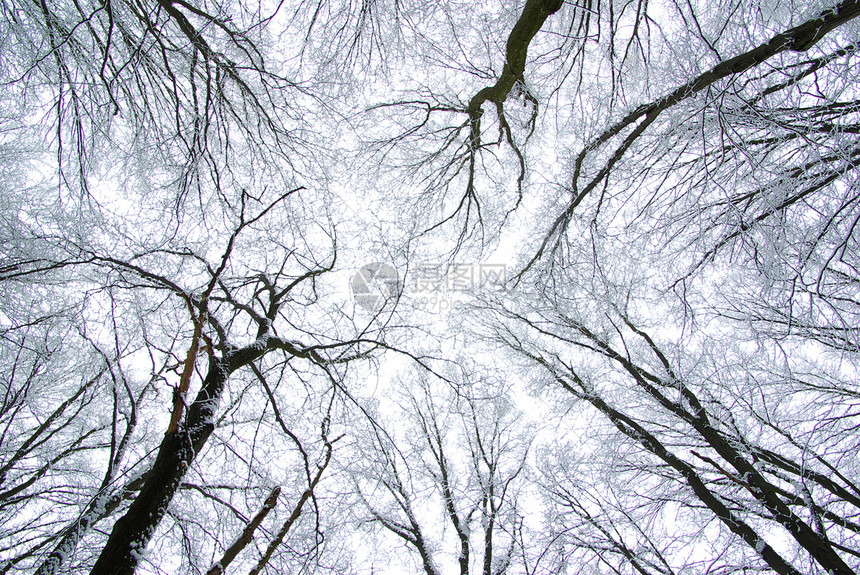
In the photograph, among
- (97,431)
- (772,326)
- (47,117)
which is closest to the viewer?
(47,117)

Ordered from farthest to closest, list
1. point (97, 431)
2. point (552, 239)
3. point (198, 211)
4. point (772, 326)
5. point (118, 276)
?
1. point (97, 431)
2. point (772, 326)
3. point (552, 239)
4. point (198, 211)
5. point (118, 276)

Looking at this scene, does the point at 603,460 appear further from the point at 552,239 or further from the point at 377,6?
the point at 377,6

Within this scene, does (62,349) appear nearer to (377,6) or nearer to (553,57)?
(377,6)

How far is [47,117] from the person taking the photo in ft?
7.93

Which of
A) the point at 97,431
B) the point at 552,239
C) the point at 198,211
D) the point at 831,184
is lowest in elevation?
the point at 97,431

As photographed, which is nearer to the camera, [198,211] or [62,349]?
[198,211]

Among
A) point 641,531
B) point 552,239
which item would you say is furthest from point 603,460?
point 552,239

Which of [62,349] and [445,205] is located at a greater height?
[445,205]

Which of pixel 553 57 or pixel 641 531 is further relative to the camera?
pixel 641 531

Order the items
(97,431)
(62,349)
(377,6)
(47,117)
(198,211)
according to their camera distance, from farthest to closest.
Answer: (97,431) < (62,349) < (198,211) < (377,6) < (47,117)

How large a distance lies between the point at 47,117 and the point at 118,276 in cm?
111

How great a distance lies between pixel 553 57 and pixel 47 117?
363 cm

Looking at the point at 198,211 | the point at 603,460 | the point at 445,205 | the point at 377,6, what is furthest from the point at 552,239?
the point at 198,211

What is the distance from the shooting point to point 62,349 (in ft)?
15.5
